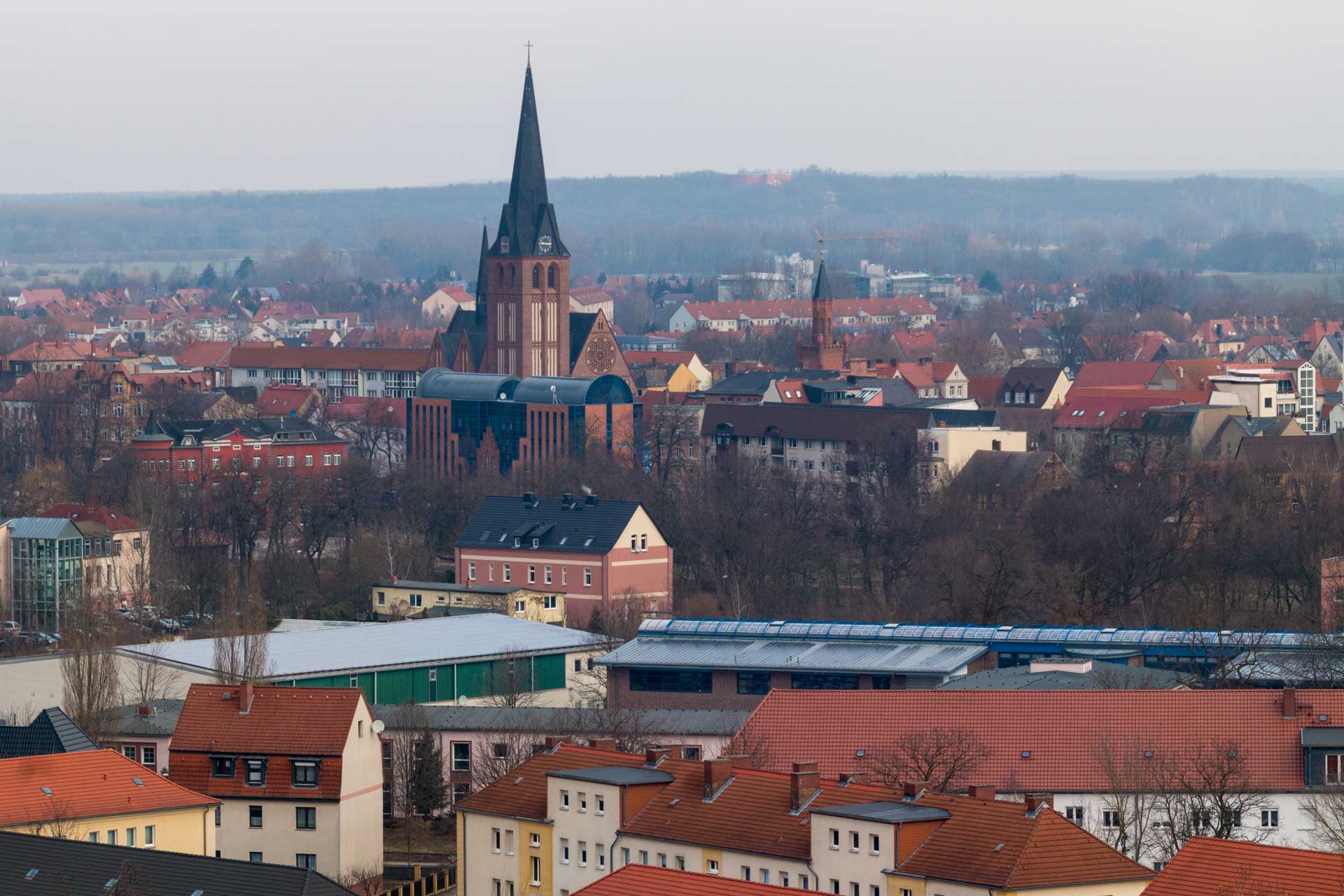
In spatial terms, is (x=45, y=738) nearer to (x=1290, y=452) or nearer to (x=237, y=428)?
(x=1290, y=452)

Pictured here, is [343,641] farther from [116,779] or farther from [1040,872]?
[1040,872]

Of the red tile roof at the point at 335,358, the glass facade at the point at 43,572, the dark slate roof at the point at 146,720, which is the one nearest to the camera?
the dark slate roof at the point at 146,720

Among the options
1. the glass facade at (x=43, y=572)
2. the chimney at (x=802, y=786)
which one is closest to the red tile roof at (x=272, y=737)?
the chimney at (x=802, y=786)

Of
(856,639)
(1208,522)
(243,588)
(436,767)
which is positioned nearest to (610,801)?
(436,767)

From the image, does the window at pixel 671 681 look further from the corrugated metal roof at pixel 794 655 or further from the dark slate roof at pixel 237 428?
the dark slate roof at pixel 237 428

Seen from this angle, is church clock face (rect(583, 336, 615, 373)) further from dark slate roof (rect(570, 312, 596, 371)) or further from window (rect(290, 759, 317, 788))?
window (rect(290, 759, 317, 788))

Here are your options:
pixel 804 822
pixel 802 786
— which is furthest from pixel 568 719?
pixel 804 822
